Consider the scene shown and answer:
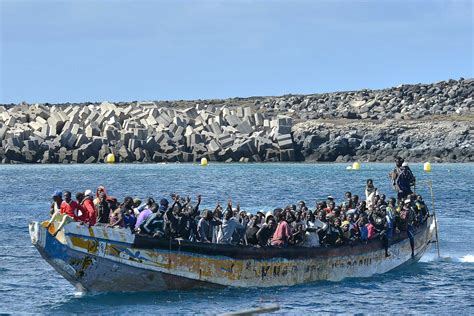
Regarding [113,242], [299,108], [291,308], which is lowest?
[291,308]

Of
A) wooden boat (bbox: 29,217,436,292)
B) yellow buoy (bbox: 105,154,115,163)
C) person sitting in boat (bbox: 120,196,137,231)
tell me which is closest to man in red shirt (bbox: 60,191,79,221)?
wooden boat (bbox: 29,217,436,292)

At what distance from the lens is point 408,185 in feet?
110

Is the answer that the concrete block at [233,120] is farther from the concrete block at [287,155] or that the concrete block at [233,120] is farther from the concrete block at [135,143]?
the concrete block at [135,143]

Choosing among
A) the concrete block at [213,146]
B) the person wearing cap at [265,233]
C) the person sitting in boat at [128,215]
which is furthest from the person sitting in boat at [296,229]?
the concrete block at [213,146]

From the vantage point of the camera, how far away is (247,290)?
970 inches

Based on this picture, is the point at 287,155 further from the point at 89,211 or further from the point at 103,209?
the point at 89,211

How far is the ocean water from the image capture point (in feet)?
78.2

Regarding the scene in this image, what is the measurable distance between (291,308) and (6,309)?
6.27 meters

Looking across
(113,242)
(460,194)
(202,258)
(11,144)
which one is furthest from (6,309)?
(11,144)

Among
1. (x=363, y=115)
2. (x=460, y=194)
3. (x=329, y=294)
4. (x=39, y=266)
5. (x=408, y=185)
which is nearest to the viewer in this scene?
(x=329, y=294)

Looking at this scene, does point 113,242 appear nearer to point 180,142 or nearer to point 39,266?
point 39,266

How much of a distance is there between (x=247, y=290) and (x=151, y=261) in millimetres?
2506

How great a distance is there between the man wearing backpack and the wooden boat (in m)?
8.15

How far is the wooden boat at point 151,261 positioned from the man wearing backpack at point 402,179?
815 cm
